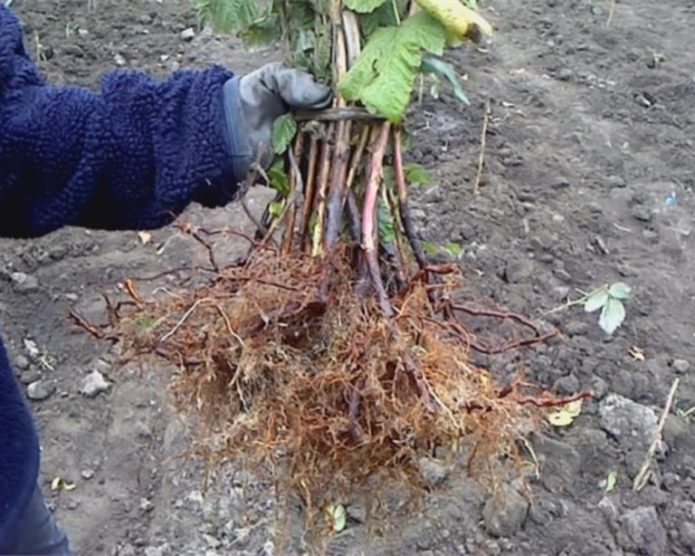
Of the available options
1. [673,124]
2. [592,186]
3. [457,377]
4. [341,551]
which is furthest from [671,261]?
[457,377]

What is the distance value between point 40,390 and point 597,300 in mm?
1039

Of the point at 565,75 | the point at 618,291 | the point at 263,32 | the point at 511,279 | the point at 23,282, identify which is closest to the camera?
the point at 263,32

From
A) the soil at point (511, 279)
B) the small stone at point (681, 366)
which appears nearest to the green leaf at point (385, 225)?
the soil at point (511, 279)

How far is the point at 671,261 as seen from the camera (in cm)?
234

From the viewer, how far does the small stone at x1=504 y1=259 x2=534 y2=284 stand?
223 cm

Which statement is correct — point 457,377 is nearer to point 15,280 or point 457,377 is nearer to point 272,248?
point 272,248

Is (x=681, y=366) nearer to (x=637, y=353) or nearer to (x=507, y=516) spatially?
(x=637, y=353)

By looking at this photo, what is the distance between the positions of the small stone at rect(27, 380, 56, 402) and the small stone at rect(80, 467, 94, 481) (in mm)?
210

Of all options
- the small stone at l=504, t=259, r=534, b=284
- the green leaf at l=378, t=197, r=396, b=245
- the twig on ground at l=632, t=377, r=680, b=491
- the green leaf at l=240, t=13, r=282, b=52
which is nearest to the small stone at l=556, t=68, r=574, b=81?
the small stone at l=504, t=259, r=534, b=284

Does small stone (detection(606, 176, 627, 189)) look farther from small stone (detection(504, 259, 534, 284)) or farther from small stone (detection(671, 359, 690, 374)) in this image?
small stone (detection(671, 359, 690, 374))

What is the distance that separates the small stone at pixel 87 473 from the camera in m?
1.89

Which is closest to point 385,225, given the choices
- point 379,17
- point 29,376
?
point 379,17

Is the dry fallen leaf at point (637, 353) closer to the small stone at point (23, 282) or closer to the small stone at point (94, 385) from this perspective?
the small stone at point (94, 385)

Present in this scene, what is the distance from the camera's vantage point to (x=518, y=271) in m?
2.25
